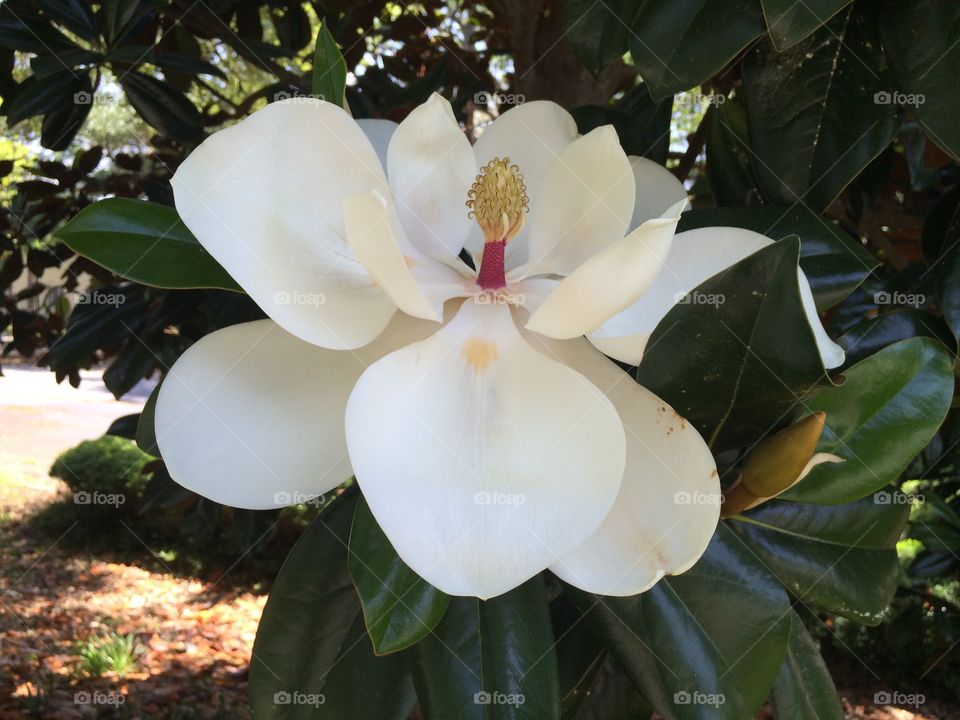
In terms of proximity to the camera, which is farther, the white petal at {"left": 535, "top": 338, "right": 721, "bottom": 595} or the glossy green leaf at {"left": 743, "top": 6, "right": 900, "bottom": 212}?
the glossy green leaf at {"left": 743, "top": 6, "right": 900, "bottom": 212}

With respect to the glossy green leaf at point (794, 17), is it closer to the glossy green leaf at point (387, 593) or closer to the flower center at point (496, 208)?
the flower center at point (496, 208)

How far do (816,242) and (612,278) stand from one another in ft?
1.09

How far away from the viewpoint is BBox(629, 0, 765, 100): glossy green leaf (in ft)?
2.27

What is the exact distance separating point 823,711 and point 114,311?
1294 mm

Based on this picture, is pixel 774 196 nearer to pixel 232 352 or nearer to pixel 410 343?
pixel 410 343

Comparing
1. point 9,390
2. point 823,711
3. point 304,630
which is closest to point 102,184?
point 304,630

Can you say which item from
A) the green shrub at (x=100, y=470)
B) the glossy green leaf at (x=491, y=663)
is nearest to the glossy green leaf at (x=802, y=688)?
the glossy green leaf at (x=491, y=663)

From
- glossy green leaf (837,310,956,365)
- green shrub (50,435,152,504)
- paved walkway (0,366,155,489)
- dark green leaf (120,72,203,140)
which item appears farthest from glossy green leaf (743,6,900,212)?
paved walkway (0,366,155,489)

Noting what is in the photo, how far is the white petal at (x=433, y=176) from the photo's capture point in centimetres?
61

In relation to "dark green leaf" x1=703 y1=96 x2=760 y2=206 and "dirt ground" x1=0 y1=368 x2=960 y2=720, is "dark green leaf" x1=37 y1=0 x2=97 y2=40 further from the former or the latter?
"dirt ground" x1=0 y1=368 x2=960 y2=720

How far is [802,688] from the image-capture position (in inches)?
30.4

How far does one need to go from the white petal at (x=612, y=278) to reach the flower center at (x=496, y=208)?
0.41 feet

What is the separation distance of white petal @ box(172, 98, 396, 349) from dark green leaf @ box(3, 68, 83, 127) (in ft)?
2.48

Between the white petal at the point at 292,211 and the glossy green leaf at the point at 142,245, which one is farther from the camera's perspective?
the glossy green leaf at the point at 142,245
